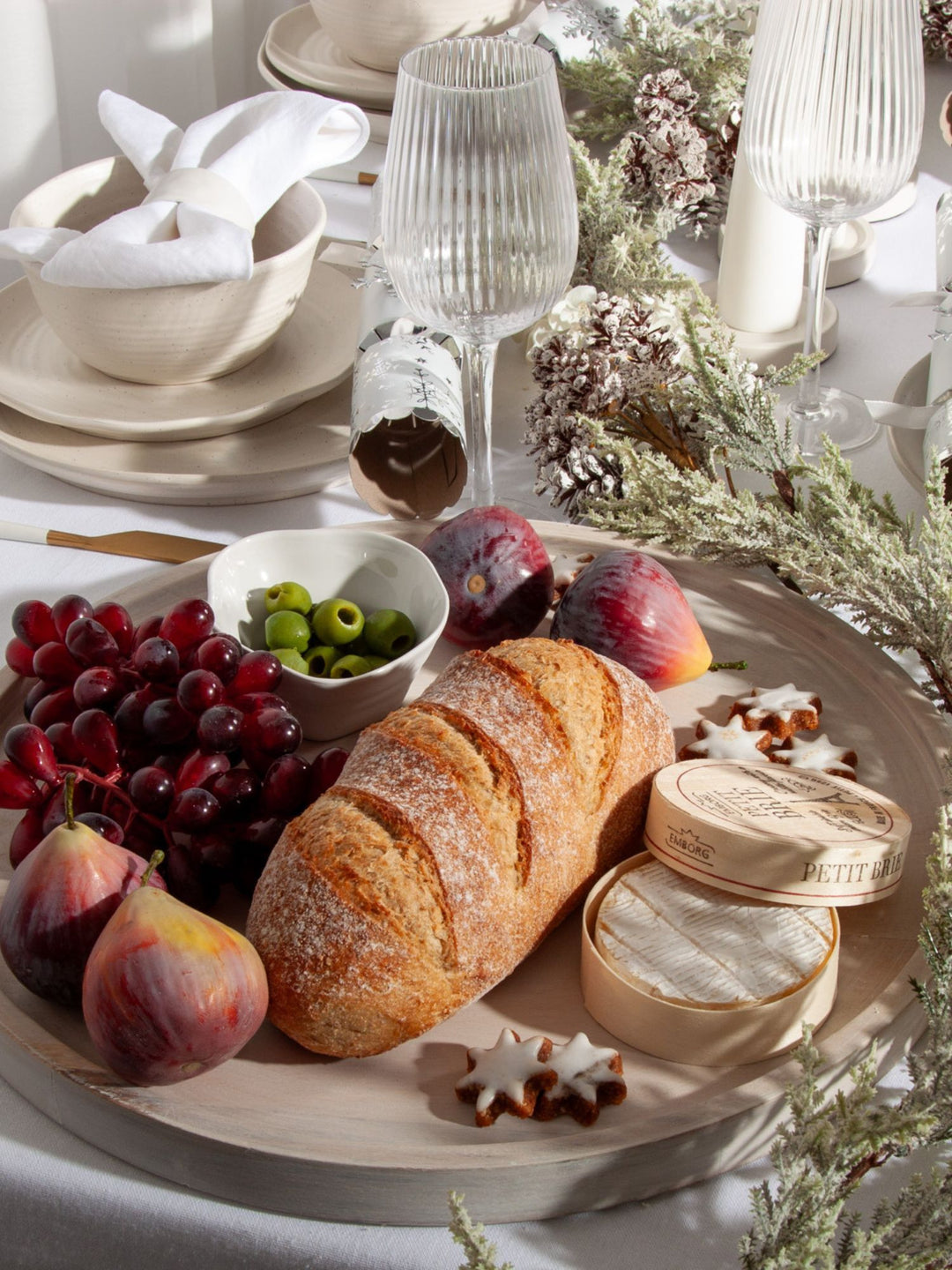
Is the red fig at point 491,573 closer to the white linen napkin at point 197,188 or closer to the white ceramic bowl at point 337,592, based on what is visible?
the white ceramic bowl at point 337,592

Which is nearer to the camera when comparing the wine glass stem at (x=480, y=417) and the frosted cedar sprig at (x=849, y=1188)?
the frosted cedar sprig at (x=849, y=1188)

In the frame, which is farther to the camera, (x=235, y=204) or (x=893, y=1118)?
(x=235, y=204)

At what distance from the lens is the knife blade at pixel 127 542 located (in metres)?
1.14

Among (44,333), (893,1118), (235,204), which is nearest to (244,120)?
(235,204)

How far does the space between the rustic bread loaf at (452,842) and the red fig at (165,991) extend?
45mm

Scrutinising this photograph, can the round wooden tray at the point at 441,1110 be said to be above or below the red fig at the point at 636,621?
below

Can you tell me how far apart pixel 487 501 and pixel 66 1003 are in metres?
0.59

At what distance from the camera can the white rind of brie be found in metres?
0.69

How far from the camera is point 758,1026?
0.69 meters

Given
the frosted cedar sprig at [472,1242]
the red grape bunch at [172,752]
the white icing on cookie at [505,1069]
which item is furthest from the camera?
the red grape bunch at [172,752]

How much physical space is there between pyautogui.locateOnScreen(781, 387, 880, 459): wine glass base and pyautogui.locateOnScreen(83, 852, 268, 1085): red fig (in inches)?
30.6

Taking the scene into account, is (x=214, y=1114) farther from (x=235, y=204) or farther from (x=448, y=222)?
(x=235, y=204)

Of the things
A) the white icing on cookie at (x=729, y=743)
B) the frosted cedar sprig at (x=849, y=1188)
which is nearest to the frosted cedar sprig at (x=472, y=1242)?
the frosted cedar sprig at (x=849, y=1188)

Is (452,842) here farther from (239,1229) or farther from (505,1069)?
(239,1229)
